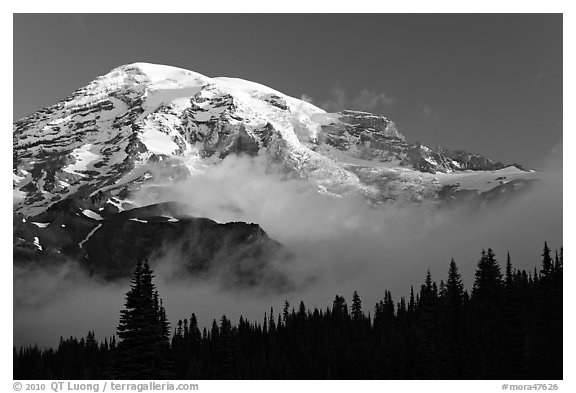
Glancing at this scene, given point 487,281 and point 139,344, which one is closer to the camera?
point 139,344

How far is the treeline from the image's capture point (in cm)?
5441

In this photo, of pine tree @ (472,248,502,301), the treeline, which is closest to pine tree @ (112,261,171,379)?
the treeline

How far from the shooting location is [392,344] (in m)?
122

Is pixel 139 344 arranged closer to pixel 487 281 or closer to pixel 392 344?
pixel 392 344

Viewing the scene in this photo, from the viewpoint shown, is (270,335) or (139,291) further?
(270,335)

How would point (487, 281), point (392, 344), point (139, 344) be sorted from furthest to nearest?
point (487, 281)
point (392, 344)
point (139, 344)

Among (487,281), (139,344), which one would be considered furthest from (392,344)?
(139,344)

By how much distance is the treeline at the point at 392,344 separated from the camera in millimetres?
54406

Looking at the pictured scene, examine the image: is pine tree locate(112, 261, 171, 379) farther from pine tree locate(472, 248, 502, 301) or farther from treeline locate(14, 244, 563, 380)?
pine tree locate(472, 248, 502, 301)

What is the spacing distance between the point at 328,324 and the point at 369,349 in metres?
56.7

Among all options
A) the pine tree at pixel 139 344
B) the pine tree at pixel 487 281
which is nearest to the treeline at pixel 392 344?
the pine tree at pixel 139 344
